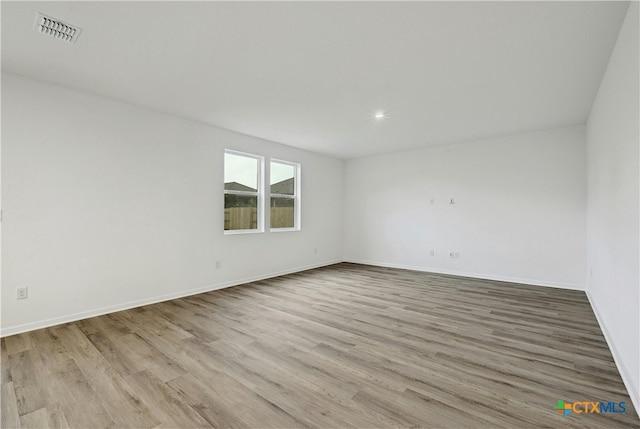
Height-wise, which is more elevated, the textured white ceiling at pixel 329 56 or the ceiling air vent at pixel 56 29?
the textured white ceiling at pixel 329 56

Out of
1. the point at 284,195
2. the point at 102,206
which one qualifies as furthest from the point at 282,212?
the point at 102,206

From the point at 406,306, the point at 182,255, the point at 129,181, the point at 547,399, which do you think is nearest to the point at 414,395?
the point at 547,399

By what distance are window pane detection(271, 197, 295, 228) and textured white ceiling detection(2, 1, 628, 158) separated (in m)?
2.00

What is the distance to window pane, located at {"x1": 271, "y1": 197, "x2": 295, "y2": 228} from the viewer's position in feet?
18.7

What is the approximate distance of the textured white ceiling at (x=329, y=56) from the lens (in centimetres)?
199

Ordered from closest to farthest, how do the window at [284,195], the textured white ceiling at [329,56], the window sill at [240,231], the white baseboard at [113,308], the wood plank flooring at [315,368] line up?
1. the wood plank flooring at [315,368]
2. the textured white ceiling at [329,56]
3. the white baseboard at [113,308]
4. the window sill at [240,231]
5. the window at [284,195]

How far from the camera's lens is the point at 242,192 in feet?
16.6

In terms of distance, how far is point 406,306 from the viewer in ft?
12.2

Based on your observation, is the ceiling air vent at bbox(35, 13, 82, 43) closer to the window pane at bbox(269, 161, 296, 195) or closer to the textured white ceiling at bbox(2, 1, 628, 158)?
the textured white ceiling at bbox(2, 1, 628, 158)

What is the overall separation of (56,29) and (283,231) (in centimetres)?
413

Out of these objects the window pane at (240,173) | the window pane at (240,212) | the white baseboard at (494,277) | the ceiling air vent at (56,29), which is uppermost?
the ceiling air vent at (56,29)

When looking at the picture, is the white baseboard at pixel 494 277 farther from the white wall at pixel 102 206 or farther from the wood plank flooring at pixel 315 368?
the white wall at pixel 102 206

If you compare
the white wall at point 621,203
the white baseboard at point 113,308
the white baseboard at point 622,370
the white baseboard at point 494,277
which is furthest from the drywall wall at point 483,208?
the white baseboard at point 113,308

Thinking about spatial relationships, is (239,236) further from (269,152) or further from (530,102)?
(530,102)
